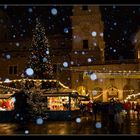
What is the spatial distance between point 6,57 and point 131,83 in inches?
706

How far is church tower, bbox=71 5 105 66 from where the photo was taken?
166 feet

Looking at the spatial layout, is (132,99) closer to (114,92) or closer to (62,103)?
(114,92)

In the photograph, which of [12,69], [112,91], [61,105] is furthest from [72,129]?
[12,69]

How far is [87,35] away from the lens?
51562mm

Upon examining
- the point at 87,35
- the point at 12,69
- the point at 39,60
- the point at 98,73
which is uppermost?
the point at 87,35

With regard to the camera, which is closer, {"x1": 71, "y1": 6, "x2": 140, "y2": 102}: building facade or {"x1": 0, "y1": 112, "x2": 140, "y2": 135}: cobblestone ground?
{"x1": 0, "y1": 112, "x2": 140, "y2": 135}: cobblestone ground

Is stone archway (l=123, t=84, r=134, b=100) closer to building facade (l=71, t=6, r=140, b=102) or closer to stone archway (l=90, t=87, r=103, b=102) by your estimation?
building facade (l=71, t=6, r=140, b=102)

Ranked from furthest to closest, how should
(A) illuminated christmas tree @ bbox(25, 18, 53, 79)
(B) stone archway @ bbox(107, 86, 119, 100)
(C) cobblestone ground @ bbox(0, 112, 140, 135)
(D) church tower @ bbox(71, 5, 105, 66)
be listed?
(D) church tower @ bbox(71, 5, 105, 66) < (B) stone archway @ bbox(107, 86, 119, 100) < (A) illuminated christmas tree @ bbox(25, 18, 53, 79) < (C) cobblestone ground @ bbox(0, 112, 140, 135)

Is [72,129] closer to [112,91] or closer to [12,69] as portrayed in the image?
[112,91]

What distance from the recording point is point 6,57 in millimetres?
54906

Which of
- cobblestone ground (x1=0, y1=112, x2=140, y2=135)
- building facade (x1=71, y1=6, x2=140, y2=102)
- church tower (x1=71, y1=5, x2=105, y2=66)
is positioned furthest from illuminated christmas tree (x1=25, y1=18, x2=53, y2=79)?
church tower (x1=71, y1=5, x2=105, y2=66)

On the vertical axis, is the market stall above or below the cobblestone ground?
above

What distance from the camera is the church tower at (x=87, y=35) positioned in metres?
50.6
